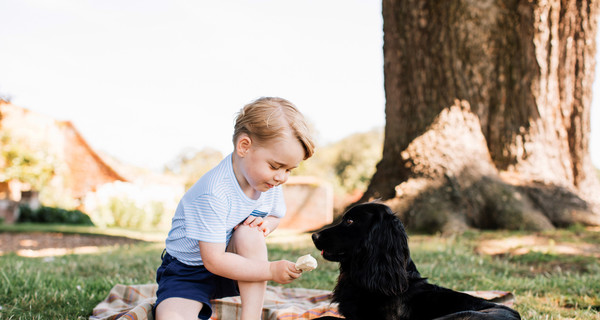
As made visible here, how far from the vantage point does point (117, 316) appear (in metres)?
2.53

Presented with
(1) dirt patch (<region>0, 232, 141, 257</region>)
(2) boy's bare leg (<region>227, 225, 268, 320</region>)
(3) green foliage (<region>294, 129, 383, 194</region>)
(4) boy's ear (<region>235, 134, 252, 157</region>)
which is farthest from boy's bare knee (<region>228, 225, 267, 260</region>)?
(3) green foliage (<region>294, 129, 383, 194</region>)

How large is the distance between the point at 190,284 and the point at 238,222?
40 cm

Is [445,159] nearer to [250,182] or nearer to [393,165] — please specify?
[393,165]

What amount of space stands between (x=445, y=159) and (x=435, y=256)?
77.9 inches

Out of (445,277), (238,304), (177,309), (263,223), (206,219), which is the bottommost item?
(445,277)

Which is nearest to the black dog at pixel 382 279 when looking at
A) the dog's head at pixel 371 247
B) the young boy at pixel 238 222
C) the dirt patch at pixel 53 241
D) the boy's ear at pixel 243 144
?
the dog's head at pixel 371 247

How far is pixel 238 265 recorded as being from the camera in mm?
2227

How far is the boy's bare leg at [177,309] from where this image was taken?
2246 mm

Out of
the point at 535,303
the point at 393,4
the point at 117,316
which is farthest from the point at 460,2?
the point at 117,316

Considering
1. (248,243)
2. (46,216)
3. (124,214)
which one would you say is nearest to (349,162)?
(124,214)

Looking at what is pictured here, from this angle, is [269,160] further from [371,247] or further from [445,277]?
[445,277]

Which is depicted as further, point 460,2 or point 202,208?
point 460,2

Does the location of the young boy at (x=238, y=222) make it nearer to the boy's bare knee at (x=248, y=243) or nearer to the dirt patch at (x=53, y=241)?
the boy's bare knee at (x=248, y=243)

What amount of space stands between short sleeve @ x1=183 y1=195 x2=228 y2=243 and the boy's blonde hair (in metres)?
0.35
